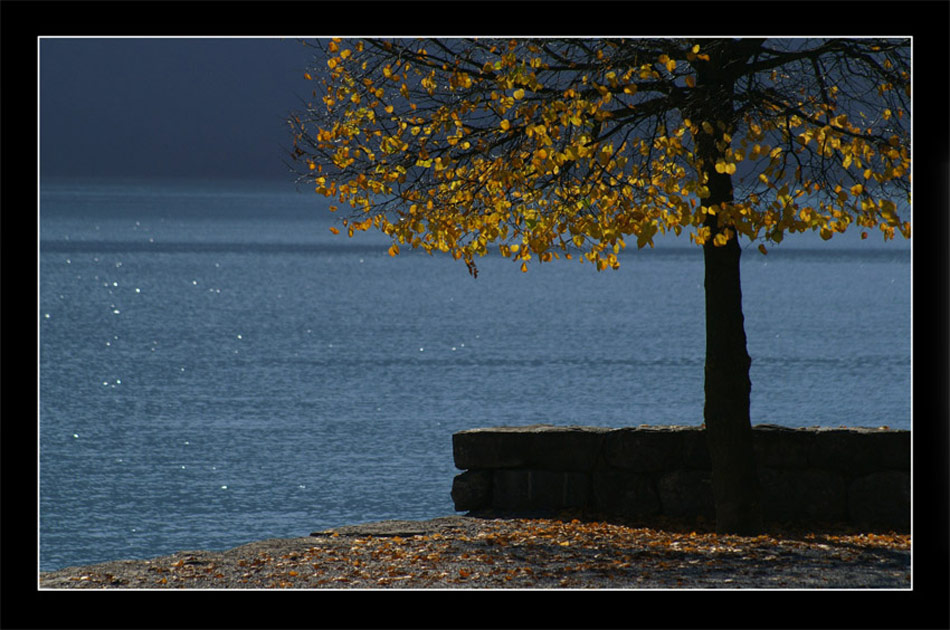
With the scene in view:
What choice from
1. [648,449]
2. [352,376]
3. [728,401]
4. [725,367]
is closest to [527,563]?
[728,401]

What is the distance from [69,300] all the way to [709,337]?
6940 centimetres

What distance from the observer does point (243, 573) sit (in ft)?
30.6

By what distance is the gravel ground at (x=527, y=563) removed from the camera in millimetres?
8766

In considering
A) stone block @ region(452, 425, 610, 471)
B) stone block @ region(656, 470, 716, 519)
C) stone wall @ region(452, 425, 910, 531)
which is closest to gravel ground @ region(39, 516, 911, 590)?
stone wall @ region(452, 425, 910, 531)

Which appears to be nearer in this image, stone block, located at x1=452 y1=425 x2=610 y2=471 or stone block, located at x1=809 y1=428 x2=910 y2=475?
stone block, located at x1=809 y1=428 x2=910 y2=475

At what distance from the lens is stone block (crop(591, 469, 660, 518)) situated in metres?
11.9

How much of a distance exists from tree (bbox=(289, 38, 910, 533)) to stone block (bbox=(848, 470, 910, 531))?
4.53 ft

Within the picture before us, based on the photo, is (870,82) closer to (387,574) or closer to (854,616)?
(854,616)

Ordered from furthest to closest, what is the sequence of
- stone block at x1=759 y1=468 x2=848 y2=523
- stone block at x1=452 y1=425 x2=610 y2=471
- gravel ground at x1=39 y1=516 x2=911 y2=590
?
1. stone block at x1=452 y1=425 x2=610 y2=471
2. stone block at x1=759 y1=468 x2=848 y2=523
3. gravel ground at x1=39 y1=516 x2=911 y2=590

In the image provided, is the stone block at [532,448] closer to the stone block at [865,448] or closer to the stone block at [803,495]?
the stone block at [803,495]

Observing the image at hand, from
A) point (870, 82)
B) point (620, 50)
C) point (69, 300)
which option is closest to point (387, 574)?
point (620, 50)

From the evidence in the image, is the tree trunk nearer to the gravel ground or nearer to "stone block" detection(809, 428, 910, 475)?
the gravel ground

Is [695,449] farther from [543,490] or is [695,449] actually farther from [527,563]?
[527,563]

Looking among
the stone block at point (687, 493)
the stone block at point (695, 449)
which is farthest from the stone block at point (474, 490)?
the stone block at point (695, 449)
